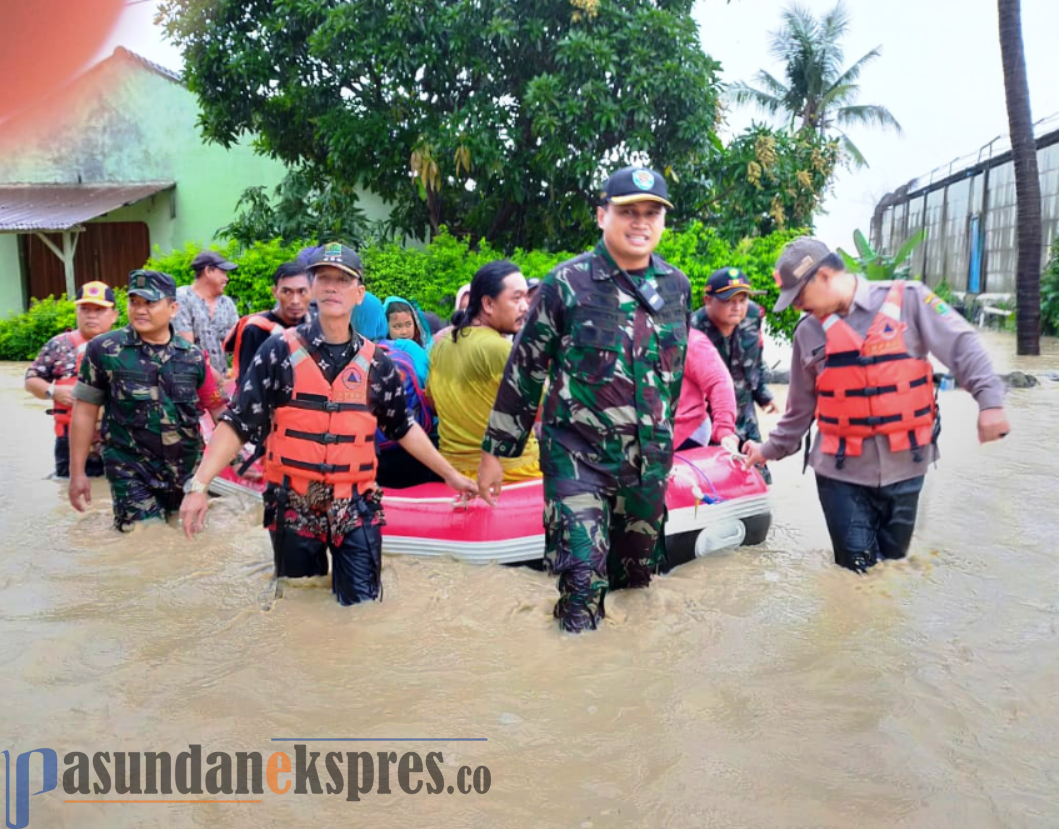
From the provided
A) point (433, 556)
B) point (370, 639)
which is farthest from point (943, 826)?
point (433, 556)

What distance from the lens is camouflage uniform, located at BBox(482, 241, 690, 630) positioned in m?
3.60

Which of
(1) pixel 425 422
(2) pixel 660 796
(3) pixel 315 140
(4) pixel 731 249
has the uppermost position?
(3) pixel 315 140

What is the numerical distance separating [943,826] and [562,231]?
42.8 feet

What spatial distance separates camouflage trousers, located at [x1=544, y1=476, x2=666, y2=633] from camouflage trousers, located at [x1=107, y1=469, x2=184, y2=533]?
2.64 m

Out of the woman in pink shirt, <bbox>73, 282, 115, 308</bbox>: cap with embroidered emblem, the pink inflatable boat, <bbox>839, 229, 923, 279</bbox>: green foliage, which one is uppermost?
<bbox>839, 229, 923, 279</bbox>: green foliage

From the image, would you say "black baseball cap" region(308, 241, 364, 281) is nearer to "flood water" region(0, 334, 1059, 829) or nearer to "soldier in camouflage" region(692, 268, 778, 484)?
"flood water" region(0, 334, 1059, 829)

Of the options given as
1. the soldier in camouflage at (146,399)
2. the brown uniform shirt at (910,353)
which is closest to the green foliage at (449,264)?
the soldier in camouflage at (146,399)

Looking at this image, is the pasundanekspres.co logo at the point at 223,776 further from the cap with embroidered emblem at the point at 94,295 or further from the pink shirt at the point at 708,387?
the cap with embroidered emblem at the point at 94,295

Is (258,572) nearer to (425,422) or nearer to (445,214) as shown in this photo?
(425,422)

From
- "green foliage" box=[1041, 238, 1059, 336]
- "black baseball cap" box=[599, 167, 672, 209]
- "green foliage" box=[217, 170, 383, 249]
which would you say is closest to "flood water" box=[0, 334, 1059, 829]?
"black baseball cap" box=[599, 167, 672, 209]

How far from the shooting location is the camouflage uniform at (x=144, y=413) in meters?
5.29

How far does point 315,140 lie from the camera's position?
14.8m

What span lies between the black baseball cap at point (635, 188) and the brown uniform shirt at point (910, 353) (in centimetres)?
100

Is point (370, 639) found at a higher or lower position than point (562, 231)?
lower
